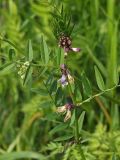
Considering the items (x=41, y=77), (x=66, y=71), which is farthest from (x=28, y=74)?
(x=41, y=77)

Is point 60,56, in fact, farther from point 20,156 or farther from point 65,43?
point 20,156

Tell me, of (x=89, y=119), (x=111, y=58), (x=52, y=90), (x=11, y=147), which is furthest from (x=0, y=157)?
(x=52, y=90)

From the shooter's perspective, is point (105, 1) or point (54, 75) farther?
point (105, 1)

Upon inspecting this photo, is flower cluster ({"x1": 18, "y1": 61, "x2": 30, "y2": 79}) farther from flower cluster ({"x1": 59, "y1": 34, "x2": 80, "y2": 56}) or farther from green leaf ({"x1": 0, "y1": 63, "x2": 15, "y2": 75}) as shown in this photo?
flower cluster ({"x1": 59, "y1": 34, "x2": 80, "y2": 56})

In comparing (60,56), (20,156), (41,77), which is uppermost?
(60,56)

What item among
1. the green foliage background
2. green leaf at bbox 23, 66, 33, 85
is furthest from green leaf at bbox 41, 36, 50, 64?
the green foliage background

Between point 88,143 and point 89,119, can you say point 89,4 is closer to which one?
point 89,119

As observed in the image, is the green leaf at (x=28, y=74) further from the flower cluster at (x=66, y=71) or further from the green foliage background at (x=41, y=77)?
the green foliage background at (x=41, y=77)

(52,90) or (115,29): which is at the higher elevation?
(115,29)

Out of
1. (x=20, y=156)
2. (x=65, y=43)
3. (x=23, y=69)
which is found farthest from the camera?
(x=20, y=156)

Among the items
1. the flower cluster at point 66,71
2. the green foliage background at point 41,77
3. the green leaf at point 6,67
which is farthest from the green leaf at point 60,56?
the green foliage background at point 41,77

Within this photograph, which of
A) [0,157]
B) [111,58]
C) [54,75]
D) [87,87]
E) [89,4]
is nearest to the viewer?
[87,87]
